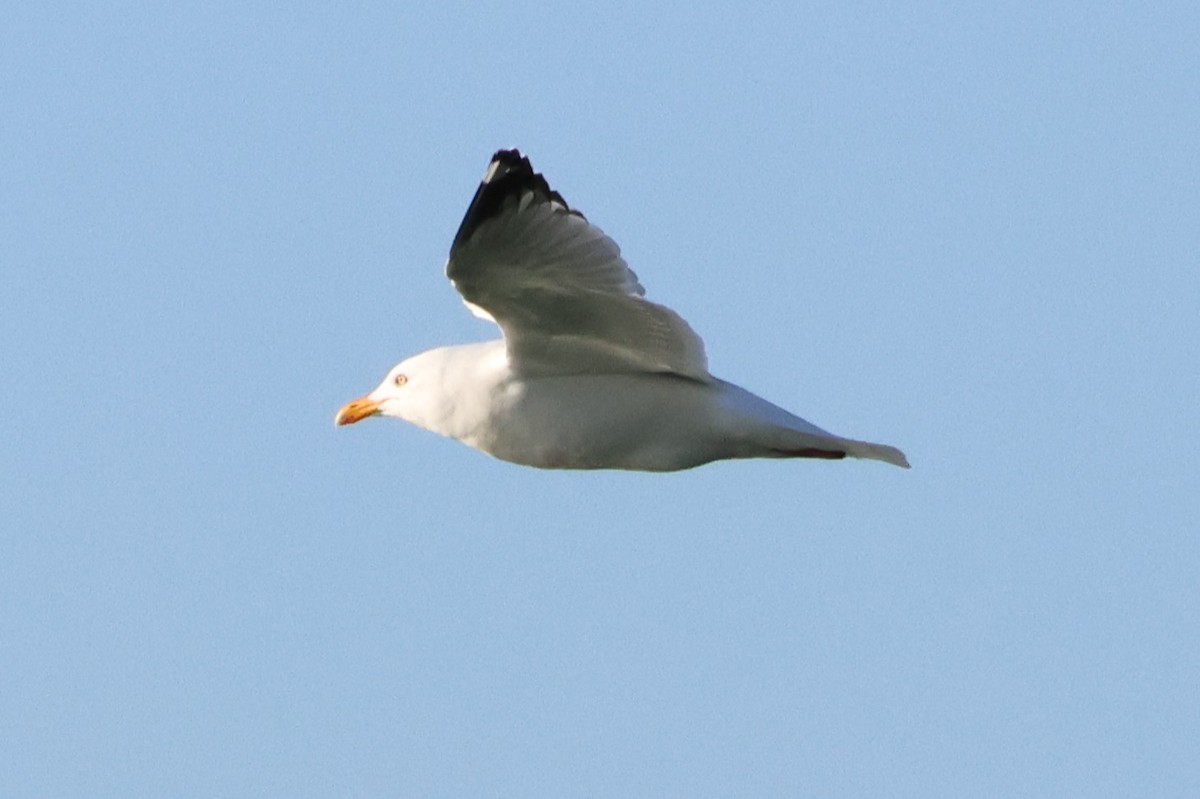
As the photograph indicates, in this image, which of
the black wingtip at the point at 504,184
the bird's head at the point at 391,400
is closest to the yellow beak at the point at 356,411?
the bird's head at the point at 391,400

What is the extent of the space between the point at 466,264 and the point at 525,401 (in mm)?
1073

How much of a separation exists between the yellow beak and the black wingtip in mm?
2437

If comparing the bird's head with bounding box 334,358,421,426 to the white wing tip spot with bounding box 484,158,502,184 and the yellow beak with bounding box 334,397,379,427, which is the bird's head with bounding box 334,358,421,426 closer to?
the yellow beak with bounding box 334,397,379,427

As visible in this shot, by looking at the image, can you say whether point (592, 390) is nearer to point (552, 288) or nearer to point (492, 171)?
point (552, 288)

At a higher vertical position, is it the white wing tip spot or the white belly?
the white wing tip spot

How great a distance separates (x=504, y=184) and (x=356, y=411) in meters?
2.77

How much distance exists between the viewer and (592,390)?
13508 mm

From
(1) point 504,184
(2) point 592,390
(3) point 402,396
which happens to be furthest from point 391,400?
(1) point 504,184

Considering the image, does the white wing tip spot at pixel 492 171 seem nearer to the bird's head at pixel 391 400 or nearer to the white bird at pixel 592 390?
the white bird at pixel 592 390

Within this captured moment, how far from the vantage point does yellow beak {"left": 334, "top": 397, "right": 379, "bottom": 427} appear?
14586mm

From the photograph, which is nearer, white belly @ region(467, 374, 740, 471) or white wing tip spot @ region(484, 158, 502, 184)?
white wing tip spot @ region(484, 158, 502, 184)

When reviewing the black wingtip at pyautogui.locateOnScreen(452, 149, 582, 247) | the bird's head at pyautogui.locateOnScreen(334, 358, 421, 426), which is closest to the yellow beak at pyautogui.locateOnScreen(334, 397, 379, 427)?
the bird's head at pyautogui.locateOnScreen(334, 358, 421, 426)

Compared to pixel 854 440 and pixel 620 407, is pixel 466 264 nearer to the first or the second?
pixel 620 407

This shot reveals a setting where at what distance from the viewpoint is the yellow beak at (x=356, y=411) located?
1459cm
